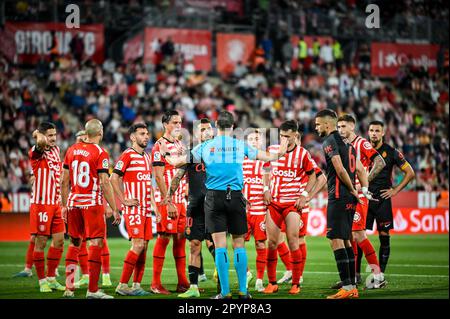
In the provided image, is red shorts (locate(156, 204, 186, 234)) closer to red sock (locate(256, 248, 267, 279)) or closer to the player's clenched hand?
the player's clenched hand

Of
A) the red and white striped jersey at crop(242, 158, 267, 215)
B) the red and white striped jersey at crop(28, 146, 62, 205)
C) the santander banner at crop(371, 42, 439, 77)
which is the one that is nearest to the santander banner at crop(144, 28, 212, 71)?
the santander banner at crop(371, 42, 439, 77)

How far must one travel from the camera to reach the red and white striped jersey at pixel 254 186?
46.6 feet

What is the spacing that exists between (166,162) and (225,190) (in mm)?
2176

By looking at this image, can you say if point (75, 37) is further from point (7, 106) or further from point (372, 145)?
point (372, 145)

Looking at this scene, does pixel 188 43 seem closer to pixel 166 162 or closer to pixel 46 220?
pixel 166 162

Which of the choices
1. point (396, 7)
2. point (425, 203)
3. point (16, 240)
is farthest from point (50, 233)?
point (396, 7)

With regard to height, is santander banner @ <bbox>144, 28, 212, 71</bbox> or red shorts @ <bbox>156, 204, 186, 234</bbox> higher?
santander banner @ <bbox>144, 28, 212, 71</bbox>

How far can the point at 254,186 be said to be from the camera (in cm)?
1461

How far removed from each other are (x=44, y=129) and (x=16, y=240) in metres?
11.3

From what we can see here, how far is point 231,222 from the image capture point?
11273 mm

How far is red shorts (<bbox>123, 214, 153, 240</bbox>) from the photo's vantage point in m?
12.4

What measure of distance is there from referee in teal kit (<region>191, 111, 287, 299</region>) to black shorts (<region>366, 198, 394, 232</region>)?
374 centimetres

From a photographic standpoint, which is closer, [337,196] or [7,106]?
[337,196]

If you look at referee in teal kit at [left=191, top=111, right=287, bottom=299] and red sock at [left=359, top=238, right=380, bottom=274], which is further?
red sock at [left=359, top=238, right=380, bottom=274]
